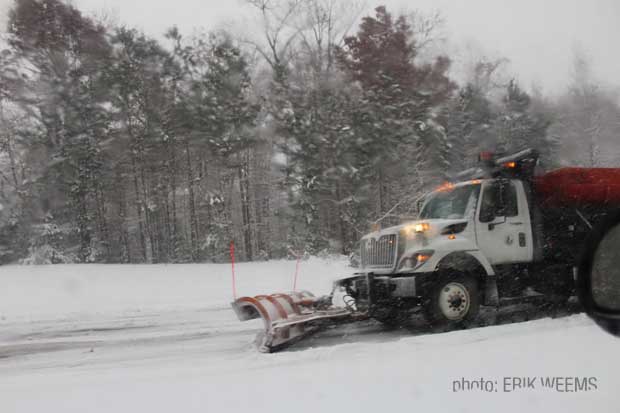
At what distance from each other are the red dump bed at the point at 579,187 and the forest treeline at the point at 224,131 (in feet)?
45.8

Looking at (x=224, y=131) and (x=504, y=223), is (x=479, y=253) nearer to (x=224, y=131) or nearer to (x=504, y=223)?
(x=504, y=223)

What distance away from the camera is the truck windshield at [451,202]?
711 cm

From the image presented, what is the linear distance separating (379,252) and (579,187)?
10.8 ft

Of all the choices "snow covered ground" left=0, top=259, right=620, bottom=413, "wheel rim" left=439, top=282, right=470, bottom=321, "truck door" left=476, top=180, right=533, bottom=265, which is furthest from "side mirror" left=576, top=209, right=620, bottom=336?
"truck door" left=476, top=180, right=533, bottom=265

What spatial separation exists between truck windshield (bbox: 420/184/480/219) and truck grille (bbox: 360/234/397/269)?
1.15 m

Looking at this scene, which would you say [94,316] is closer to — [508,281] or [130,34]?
[508,281]

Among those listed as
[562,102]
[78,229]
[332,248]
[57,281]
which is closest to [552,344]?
[57,281]

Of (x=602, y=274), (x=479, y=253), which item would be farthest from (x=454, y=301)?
(x=602, y=274)

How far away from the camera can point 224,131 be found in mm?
26125

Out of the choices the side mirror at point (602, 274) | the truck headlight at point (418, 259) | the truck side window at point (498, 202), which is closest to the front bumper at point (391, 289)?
the truck headlight at point (418, 259)

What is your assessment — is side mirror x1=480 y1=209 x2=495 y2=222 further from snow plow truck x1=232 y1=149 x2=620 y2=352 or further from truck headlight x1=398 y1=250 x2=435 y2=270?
truck headlight x1=398 y1=250 x2=435 y2=270

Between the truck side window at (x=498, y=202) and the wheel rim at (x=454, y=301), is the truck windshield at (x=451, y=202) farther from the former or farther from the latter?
the wheel rim at (x=454, y=301)

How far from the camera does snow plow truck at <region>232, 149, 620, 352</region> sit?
21.4ft

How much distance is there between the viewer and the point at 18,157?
2431 centimetres
